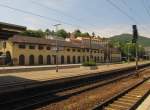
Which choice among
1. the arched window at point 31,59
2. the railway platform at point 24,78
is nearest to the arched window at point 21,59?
the arched window at point 31,59

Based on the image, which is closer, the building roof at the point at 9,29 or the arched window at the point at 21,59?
the building roof at the point at 9,29

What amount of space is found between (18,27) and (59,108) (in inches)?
427

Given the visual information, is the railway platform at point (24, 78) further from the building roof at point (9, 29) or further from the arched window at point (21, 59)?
the arched window at point (21, 59)

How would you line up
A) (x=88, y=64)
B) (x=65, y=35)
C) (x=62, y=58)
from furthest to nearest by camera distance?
(x=65, y=35)
(x=62, y=58)
(x=88, y=64)

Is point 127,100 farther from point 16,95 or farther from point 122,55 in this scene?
point 122,55

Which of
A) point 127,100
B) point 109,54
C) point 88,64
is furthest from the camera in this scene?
point 109,54

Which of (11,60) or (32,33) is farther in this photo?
(32,33)

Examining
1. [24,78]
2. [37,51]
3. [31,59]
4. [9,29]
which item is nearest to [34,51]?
[37,51]

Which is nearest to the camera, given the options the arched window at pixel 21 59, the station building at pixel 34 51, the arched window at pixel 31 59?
the station building at pixel 34 51

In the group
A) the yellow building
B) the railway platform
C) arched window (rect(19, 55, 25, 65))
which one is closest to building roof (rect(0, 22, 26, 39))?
the railway platform

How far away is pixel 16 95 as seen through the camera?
A: 16.3 metres

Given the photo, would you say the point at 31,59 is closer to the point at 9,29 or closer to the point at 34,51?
the point at 34,51

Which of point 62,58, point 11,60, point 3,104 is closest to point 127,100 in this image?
point 3,104

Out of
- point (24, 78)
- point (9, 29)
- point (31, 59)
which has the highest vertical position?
point (9, 29)
